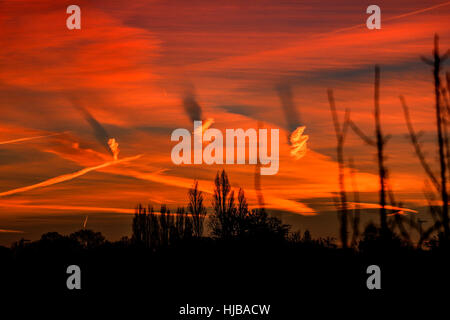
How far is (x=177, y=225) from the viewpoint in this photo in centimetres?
6225

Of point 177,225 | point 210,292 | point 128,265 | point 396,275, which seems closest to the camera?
point 396,275

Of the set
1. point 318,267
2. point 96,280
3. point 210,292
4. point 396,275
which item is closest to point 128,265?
point 96,280

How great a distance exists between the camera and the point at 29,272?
26828mm

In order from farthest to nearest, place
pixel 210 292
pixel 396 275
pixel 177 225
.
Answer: pixel 177 225
pixel 210 292
pixel 396 275

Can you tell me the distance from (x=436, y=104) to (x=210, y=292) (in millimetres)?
13796
